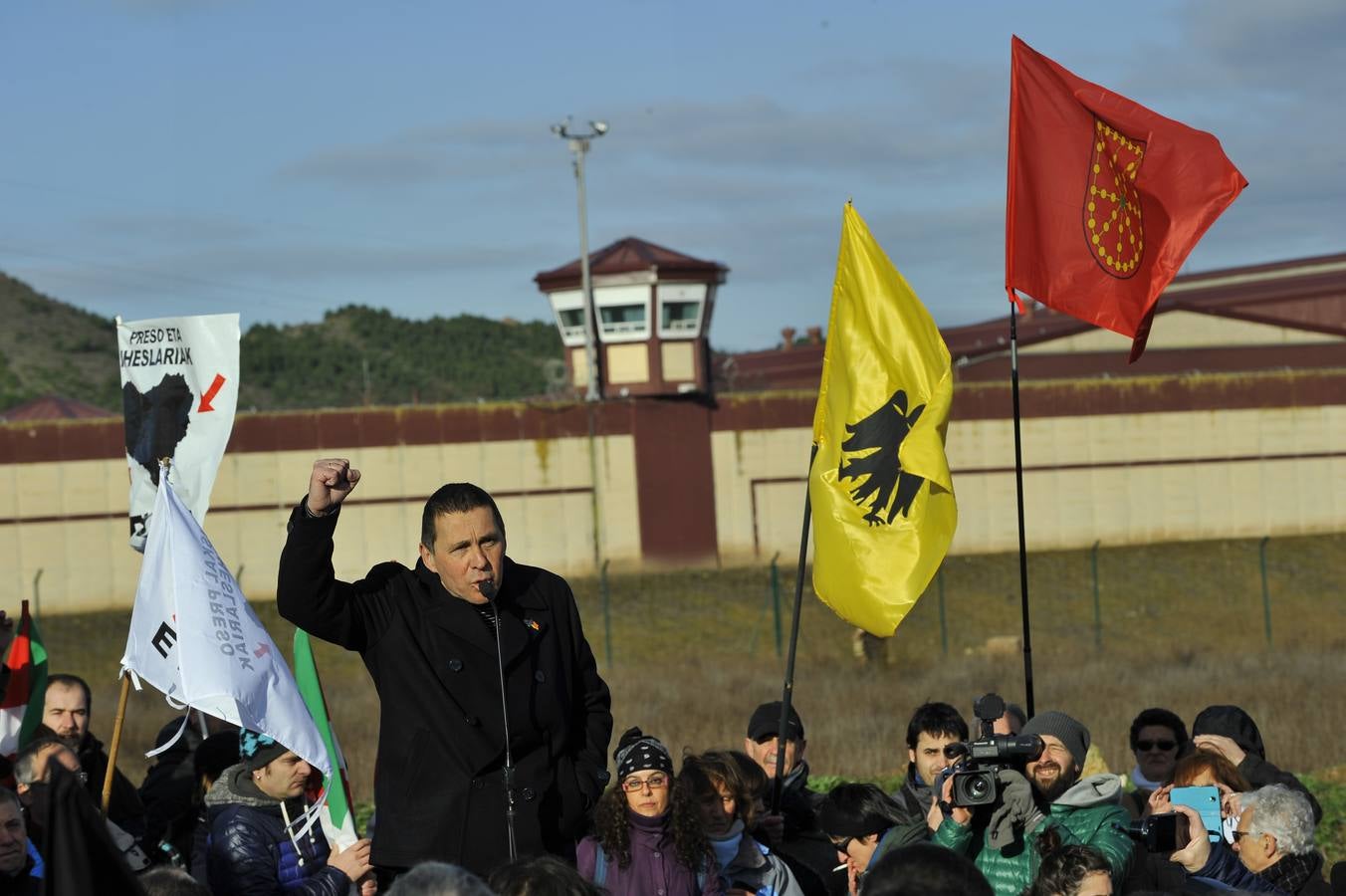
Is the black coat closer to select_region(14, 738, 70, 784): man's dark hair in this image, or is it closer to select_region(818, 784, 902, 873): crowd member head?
select_region(818, 784, 902, 873): crowd member head

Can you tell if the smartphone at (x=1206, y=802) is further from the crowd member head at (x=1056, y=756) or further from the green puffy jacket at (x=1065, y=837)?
the crowd member head at (x=1056, y=756)

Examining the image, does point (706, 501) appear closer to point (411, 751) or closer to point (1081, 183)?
point (1081, 183)

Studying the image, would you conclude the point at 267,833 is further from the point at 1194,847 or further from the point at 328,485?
the point at 1194,847

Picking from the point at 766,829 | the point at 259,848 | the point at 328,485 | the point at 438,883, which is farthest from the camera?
the point at 766,829

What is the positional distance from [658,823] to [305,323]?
107 metres

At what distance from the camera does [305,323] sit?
110375 mm

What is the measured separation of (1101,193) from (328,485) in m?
5.23

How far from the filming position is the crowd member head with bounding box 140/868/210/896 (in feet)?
15.8

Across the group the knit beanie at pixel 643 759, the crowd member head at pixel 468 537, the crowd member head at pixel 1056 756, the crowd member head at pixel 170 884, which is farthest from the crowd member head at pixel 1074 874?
the crowd member head at pixel 170 884

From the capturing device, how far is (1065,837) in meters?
5.75

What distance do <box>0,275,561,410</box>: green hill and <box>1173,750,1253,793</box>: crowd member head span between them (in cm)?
8188

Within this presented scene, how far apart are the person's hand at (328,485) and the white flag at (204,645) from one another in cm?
156

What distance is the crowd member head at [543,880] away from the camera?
13.4ft

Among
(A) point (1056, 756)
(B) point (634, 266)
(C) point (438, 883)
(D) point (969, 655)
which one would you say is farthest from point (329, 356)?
(C) point (438, 883)
